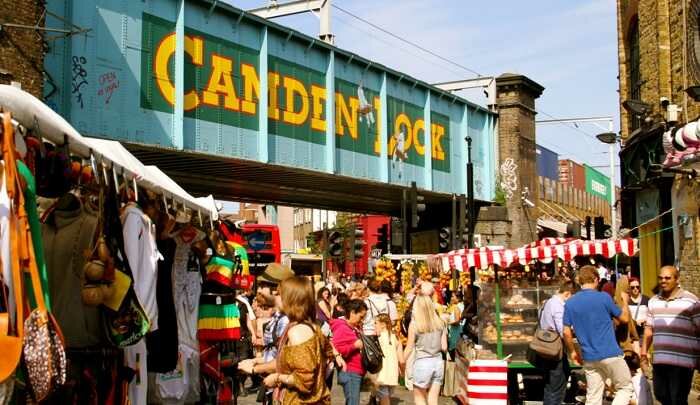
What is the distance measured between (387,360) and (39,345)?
8309 mm

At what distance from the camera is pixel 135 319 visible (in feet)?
19.6

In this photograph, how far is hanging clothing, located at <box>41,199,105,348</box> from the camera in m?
5.89

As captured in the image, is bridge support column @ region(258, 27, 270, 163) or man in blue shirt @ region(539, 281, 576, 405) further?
bridge support column @ region(258, 27, 270, 163)

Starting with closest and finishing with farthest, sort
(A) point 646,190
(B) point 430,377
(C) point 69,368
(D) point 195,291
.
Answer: (C) point 69,368 → (D) point 195,291 → (B) point 430,377 → (A) point 646,190

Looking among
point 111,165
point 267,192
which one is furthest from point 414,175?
point 111,165

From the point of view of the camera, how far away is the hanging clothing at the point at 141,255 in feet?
20.5

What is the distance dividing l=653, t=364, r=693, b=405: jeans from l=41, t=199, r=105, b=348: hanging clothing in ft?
20.7

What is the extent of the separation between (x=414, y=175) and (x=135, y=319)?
82.0 ft

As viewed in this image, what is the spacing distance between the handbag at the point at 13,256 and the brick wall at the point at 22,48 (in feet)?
37.6

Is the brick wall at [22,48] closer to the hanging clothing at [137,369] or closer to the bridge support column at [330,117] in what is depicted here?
the hanging clothing at [137,369]

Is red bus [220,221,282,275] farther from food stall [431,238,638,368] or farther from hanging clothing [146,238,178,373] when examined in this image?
hanging clothing [146,238,178,373]

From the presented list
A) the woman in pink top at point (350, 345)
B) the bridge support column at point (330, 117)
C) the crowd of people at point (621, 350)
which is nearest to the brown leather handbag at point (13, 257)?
the woman in pink top at point (350, 345)

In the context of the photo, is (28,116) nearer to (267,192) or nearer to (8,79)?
(8,79)

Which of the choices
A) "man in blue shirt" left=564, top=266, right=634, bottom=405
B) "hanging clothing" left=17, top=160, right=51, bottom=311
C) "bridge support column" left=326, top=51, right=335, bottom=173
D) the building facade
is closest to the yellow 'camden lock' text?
"bridge support column" left=326, top=51, right=335, bottom=173
